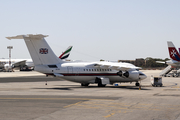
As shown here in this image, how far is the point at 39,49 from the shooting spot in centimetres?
3653

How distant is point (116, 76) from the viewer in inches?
1607

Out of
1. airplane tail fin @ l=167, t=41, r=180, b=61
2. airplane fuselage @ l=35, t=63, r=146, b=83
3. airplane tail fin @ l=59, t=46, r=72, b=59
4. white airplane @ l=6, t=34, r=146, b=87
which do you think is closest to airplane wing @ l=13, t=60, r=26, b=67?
airplane tail fin @ l=59, t=46, r=72, b=59

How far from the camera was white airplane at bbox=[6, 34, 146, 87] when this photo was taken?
36281 millimetres

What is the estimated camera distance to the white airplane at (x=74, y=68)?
36.3m

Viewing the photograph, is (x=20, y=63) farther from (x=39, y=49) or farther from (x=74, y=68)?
(x=39, y=49)

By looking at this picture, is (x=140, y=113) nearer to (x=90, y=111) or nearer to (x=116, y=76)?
(x=90, y=111)

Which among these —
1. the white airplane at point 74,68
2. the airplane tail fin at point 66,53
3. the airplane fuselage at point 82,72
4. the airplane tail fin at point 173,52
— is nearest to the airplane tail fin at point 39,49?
the white airplane at point 74,68

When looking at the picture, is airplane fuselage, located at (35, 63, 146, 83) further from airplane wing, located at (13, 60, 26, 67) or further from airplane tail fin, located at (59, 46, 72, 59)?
airplane wing, located at (13, 60, 26, 67)

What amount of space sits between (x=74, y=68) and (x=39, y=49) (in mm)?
5703

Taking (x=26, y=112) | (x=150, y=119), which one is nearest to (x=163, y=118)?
(x=150, y=119)

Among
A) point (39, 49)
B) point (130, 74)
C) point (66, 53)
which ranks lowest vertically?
point (130, 74)

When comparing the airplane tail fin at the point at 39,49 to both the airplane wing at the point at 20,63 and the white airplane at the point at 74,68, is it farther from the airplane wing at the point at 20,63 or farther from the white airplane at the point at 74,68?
the airplane wing at the point at 20,63

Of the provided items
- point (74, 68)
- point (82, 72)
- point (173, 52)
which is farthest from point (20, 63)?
point (74, 68)

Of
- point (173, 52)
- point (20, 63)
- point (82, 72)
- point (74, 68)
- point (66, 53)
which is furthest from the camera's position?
point (20, 63)
